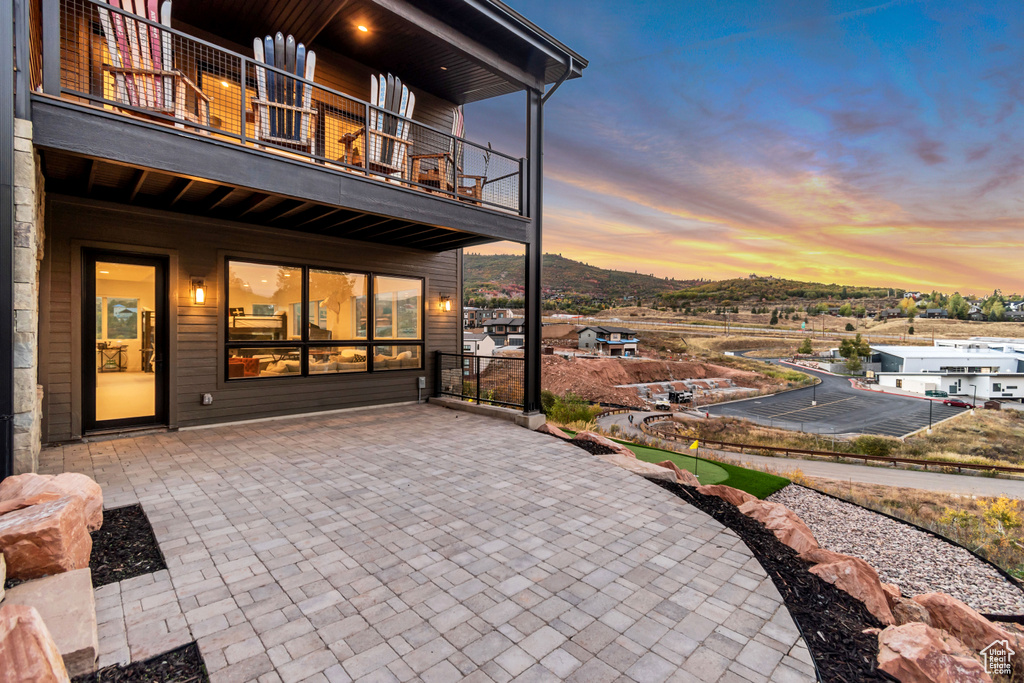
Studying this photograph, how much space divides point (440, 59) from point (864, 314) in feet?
252

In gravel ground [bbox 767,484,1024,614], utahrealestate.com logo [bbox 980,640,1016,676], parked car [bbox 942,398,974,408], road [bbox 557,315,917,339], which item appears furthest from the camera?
road [bbox 557,315,917,339]

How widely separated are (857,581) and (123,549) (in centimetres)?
445

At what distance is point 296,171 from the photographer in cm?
469

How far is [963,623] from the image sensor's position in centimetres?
281

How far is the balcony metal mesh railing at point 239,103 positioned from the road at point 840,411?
33.6m

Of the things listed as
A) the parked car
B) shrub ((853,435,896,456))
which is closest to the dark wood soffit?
shrub ((853,435,896,456))

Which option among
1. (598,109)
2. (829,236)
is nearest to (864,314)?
(829,236)

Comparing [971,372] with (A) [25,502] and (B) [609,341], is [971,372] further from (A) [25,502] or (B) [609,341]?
(A) [25,502]

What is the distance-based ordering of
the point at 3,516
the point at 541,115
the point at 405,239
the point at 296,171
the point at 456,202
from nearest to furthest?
the point at 3,516 → the point at 296,171 → the point at 456,202 → the point at 541,115 → the point at 405,239

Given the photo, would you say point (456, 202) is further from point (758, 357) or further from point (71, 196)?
point (758, 357)

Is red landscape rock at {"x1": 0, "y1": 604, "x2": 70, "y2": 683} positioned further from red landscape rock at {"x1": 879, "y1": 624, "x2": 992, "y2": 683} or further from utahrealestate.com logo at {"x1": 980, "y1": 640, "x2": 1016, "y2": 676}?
utahrealestate.com logo at {"x1": 980, "y1": 640, "x2": 1016, "y2": 676}

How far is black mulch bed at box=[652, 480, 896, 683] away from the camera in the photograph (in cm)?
191

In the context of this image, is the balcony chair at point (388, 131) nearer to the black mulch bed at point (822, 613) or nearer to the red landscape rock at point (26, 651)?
the red landscape rock at point (26, 651)

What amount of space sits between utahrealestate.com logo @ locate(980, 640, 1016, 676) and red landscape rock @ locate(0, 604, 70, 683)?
449cm
